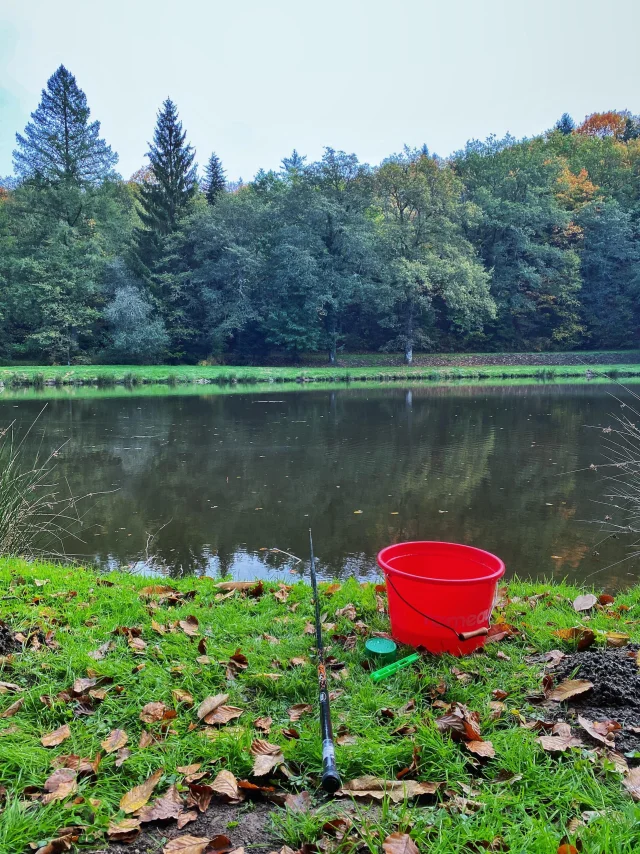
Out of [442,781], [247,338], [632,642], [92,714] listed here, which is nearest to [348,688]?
[442,781]

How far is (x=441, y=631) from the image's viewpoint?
2.64 meters

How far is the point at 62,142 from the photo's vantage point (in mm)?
37000

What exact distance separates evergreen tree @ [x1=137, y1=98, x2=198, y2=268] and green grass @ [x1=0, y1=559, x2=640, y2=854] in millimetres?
35418

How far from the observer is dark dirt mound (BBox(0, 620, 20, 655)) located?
267 centimetres

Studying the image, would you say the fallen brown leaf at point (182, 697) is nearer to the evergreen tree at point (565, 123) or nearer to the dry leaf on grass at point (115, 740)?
the dry leaf on grass at point (115, 740)

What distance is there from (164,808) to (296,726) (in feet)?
1.83

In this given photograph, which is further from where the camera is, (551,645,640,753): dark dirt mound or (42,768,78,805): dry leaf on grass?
(551,645,640,753): dark dirt mound

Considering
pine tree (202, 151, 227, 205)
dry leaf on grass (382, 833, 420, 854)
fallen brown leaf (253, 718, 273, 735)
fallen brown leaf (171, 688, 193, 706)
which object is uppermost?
pine tree (202, 151, 227, 205)

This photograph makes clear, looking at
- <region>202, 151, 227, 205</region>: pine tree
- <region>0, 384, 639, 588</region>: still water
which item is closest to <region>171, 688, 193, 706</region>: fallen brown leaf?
<region>0, 384, 639, 588</region>: still water

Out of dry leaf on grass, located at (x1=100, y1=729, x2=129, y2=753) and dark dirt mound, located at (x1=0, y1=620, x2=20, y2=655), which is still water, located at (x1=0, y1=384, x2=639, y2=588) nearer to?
dark dirt mound, located at (x1=0, y1=620, x2=20, y2=655)

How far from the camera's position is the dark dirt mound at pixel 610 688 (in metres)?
2.05

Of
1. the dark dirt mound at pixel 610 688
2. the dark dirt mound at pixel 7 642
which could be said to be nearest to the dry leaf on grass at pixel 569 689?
the dark dirt mound at pixel 610 688

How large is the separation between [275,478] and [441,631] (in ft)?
19.6

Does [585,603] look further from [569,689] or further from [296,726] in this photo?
[296,726]
